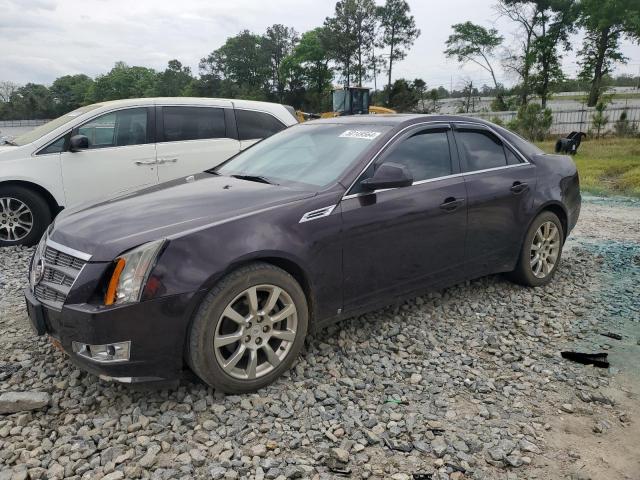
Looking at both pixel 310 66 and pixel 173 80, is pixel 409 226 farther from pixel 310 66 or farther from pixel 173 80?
pixel 173 80

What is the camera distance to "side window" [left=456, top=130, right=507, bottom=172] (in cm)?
421

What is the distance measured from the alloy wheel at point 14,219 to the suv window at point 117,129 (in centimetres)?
109

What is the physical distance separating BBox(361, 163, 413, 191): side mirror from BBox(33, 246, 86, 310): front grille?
178 centimetres

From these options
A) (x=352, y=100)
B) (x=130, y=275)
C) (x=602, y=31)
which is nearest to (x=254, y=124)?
(x=130, y=275)

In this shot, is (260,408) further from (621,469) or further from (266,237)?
(621,469)

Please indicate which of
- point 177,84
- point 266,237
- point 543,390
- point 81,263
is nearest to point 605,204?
point 543,390

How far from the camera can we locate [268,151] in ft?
13.9

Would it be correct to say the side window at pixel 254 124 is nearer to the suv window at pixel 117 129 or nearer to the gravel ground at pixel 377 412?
the suv window at pixel 117 129

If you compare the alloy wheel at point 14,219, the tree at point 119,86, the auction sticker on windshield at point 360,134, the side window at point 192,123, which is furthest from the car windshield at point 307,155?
the tree at point 119,86

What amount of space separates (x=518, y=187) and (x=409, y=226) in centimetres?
141

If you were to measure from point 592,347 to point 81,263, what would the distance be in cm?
350

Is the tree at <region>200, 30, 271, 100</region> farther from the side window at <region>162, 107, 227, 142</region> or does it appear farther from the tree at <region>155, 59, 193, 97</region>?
the side window at <region>162, 107, 227, 142</region>

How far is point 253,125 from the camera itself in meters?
7.29

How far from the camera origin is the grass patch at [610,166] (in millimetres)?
11672
